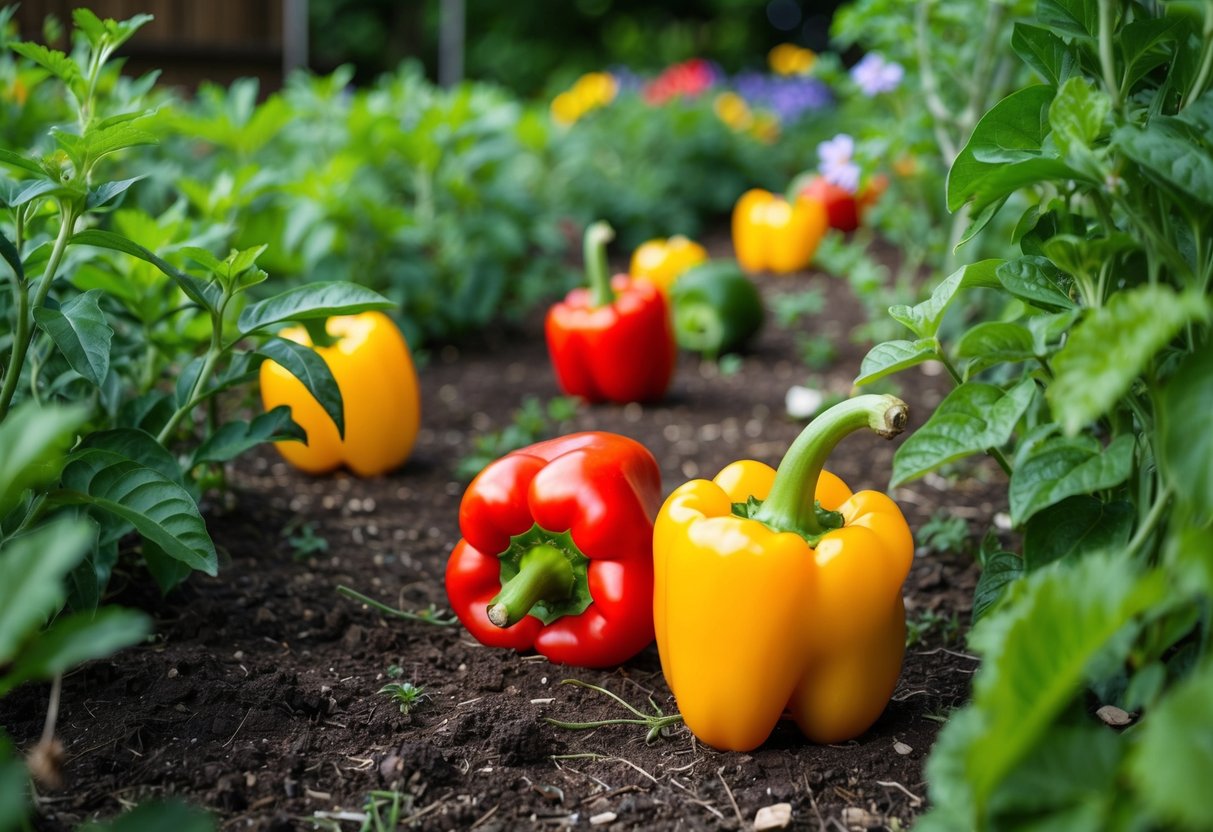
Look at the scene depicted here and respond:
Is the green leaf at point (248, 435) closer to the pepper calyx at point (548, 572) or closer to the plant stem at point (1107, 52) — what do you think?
the pepper calyx at point (548, 572)

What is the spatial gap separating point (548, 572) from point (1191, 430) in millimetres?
1226

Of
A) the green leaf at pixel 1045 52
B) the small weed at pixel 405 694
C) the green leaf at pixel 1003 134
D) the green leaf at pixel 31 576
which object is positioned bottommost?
the small weed at pixel 405 694

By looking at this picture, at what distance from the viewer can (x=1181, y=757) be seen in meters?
1.05

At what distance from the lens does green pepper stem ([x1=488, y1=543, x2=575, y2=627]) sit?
2.11 metres

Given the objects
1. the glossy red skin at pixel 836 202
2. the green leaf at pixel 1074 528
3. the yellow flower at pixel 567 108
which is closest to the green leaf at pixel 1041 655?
the green leaf at pixel 1074 528

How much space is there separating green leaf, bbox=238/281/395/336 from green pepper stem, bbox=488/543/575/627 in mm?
551

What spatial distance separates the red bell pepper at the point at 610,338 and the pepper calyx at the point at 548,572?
1.73 metres

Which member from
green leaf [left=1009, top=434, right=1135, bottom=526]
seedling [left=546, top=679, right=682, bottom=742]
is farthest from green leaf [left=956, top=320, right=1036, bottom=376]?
seedling [left=546, top=679, right=682, bottom=742]

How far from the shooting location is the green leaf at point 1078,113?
1.49m

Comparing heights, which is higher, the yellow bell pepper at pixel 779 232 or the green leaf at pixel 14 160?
the green leaf at pixel 14 160

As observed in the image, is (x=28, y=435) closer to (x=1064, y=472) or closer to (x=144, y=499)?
(x=144, y=499)

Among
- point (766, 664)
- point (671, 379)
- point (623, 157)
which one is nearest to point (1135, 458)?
point (766, 664)

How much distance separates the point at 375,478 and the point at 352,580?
754mm

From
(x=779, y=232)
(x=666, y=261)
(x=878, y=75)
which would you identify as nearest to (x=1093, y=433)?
(x=878, y=75)
